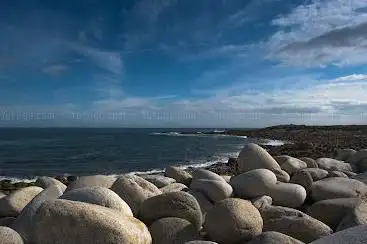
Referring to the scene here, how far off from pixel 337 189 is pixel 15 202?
25.6 ft

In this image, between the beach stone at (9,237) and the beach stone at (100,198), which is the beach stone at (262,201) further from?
the beach stone at (9,237)

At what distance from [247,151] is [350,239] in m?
11.3

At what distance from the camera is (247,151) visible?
1495cm

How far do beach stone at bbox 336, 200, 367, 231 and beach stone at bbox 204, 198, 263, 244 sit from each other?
150cm

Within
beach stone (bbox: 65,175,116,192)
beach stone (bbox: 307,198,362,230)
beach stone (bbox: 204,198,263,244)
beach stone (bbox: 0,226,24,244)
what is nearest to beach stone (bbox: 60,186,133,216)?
beach stone (bbox: 0,226,24,244)

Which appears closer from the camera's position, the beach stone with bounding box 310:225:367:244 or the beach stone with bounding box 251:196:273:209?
the beach stone with bounding box 310:225:367:244

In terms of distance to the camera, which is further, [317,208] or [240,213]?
[317,208]

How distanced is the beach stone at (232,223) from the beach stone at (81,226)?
4.91 ft

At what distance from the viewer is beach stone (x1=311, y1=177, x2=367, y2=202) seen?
10883 mm

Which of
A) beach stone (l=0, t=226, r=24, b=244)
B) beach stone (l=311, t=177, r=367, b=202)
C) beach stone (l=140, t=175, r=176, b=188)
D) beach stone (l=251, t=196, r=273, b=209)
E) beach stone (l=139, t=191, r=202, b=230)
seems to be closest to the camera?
beach stone (l=0, t=226, r=24, b=244)

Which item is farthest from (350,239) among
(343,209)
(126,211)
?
(343,209)

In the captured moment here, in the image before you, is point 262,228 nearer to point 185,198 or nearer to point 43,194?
point 185,198

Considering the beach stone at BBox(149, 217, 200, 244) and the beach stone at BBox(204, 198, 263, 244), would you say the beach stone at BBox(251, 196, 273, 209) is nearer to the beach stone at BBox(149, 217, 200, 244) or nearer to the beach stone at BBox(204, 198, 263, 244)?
the beach stone at BBox(204, 198, 263, 244)

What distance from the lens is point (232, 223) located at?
25.2ft
